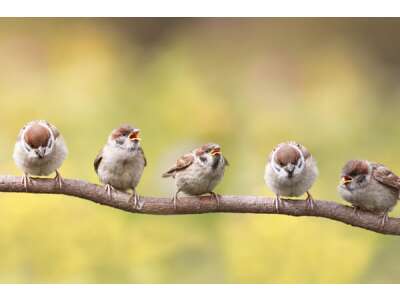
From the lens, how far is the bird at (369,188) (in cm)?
312

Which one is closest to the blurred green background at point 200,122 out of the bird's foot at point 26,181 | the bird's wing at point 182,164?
the bird's wing at point 182,164

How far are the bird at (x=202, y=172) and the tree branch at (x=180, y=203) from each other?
0.07 metres

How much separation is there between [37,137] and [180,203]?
621mm

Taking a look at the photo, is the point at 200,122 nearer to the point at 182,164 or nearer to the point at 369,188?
the point at 182,164

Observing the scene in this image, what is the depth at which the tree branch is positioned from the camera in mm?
2957

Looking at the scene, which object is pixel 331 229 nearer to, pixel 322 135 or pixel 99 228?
pixel 322 135

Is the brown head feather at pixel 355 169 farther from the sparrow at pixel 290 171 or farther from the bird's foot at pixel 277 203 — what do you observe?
the bird's foot at pixel 277 203

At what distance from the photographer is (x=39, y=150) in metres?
3.06

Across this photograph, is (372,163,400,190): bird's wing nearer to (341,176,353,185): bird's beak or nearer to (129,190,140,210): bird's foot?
(341,176,353,185): bird's beak

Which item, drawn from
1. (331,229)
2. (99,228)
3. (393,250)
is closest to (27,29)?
(99,228)

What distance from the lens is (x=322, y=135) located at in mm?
4551

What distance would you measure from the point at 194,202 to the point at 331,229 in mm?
1452

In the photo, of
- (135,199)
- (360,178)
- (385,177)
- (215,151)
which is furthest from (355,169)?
(135,199)

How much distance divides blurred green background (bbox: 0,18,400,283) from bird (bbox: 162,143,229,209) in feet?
2.79
